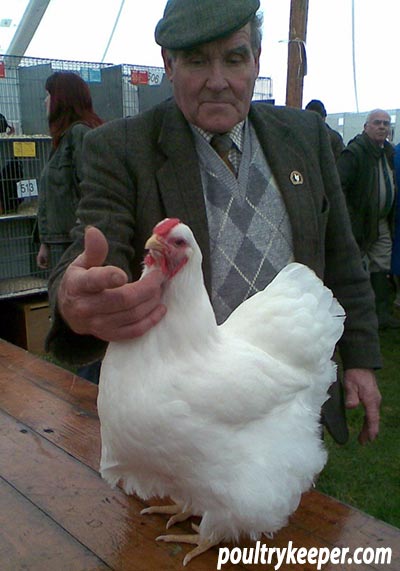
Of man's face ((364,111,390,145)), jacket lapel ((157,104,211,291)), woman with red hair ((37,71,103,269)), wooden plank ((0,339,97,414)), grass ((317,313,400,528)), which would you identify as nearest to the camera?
jacket lapel ((157,104,211,291))

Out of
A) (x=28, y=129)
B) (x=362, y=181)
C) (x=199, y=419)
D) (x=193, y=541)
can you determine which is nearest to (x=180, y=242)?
(x=199, y=419)

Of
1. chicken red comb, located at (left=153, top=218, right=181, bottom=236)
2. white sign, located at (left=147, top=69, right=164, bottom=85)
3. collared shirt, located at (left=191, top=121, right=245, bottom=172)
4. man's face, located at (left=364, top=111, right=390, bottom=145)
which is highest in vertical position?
white sign, located at (left=147, top=69, right=164, bottom=85)

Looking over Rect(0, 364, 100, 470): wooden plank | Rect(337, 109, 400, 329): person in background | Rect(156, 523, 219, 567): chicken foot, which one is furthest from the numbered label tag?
Rect(156, 523, 219, 567): chicken foot

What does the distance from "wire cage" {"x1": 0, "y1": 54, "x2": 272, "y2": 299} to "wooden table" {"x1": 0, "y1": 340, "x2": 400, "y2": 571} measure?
2777 mm

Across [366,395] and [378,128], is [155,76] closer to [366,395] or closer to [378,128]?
[378,128]

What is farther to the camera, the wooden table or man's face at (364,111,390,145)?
man's face at (364,111,390,145)

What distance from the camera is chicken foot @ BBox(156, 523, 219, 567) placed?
1.09m

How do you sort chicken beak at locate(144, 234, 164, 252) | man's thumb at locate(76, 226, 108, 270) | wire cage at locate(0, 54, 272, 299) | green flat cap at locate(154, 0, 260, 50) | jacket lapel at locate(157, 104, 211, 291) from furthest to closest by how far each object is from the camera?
wire cage at locate(0, 54, 272, 299), jacket lapel at locate(157, 104, 211, 291), green flat cap at locate(154, 0, 260, 50), chicken beak at locate(144, 234, 164, 252), man's thumb at locate(76, 226, 108, 270)

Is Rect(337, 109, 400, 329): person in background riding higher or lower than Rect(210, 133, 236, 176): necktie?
lower

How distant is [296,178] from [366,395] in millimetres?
561

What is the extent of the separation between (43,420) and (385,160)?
12.2 feet

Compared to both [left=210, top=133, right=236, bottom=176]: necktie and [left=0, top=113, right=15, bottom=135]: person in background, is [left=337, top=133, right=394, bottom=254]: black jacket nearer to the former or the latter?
[left=0, top=113, right=15, bottom=135]: person in background

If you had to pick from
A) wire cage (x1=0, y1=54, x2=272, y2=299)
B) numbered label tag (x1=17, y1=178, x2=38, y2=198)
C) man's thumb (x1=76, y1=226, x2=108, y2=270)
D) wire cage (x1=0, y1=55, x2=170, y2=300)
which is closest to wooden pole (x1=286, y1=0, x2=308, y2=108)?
wire cage (x1=0, y1=54, x2=272, y2=299)

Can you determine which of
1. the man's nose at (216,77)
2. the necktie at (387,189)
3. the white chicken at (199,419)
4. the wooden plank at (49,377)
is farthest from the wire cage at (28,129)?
the white chicken at (199,419)
